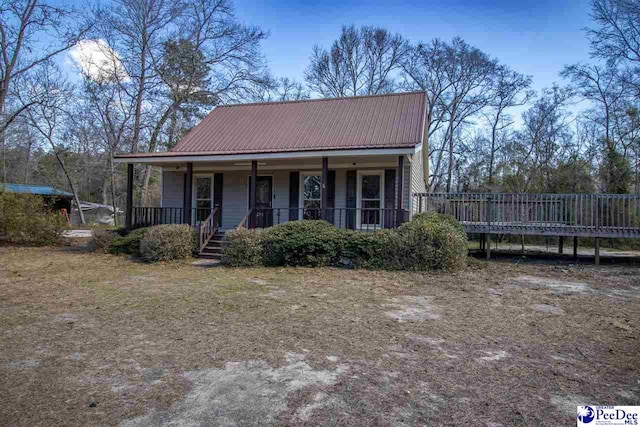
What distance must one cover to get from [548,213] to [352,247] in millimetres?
6396

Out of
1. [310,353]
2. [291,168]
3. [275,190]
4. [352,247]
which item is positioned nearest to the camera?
[310,353]

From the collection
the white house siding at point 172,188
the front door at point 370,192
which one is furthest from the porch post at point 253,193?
the white house siding at point 172,188

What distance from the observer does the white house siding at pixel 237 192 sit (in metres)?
13.6

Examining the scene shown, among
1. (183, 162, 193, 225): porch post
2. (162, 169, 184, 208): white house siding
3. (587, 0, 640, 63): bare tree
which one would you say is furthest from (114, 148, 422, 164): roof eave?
(587, 0, 640, 63): bare tree

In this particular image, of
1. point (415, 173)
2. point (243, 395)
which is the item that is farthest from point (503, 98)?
point (243, 395)

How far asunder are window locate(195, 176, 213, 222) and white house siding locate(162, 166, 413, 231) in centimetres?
41

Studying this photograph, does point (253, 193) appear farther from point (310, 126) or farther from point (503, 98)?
point (503, 98)

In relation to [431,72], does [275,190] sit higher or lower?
lower

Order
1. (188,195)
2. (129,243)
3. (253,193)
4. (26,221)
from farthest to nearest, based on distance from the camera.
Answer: (26,221) < (188,195) < (253,193) < (129,243)

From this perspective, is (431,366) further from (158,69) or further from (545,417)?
(158,69)

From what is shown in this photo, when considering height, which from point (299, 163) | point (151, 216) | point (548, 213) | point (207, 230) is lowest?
point (207, 230)

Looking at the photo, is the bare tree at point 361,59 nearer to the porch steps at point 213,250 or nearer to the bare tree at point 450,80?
the bare tree at point 450,80

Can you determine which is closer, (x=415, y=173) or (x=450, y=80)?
(x=415, y=173)

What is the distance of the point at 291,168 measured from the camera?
45.3ft
